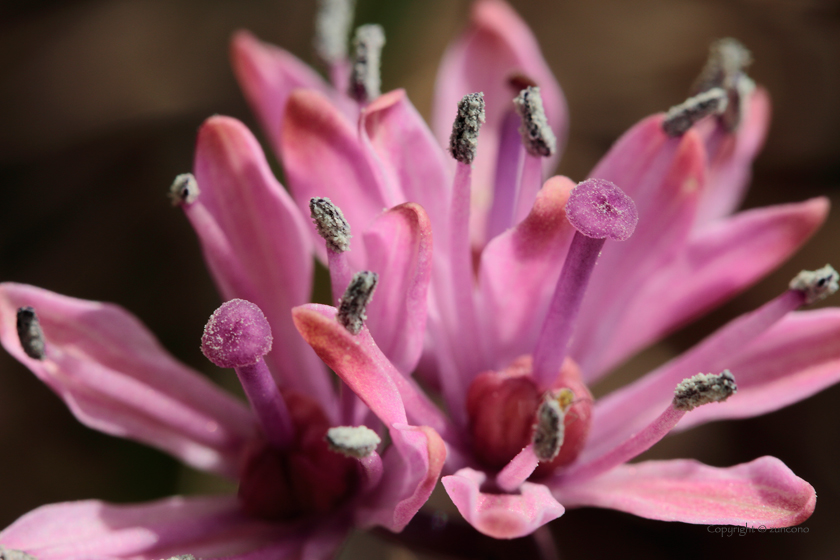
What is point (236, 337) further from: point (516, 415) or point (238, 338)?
point (516, 415)

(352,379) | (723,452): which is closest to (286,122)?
(352,379)

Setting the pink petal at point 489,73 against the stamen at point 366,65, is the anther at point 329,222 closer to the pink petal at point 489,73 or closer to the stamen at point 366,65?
the stamen at point 366,65

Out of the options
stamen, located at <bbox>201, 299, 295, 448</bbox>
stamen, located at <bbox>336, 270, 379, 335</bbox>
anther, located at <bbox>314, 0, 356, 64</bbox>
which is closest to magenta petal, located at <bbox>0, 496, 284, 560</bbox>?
stamen, located at <bbox>201, 299, 295, 448</bbox>

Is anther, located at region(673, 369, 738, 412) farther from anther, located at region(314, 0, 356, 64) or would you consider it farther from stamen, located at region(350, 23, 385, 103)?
anther, located at region(314, 0, 356, 64)

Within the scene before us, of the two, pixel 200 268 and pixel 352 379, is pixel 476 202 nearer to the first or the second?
pixel 352 379

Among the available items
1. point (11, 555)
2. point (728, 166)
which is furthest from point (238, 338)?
point (728, 166)

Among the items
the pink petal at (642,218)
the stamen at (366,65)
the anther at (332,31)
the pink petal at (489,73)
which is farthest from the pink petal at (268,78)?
the pink petal at (642,218)
